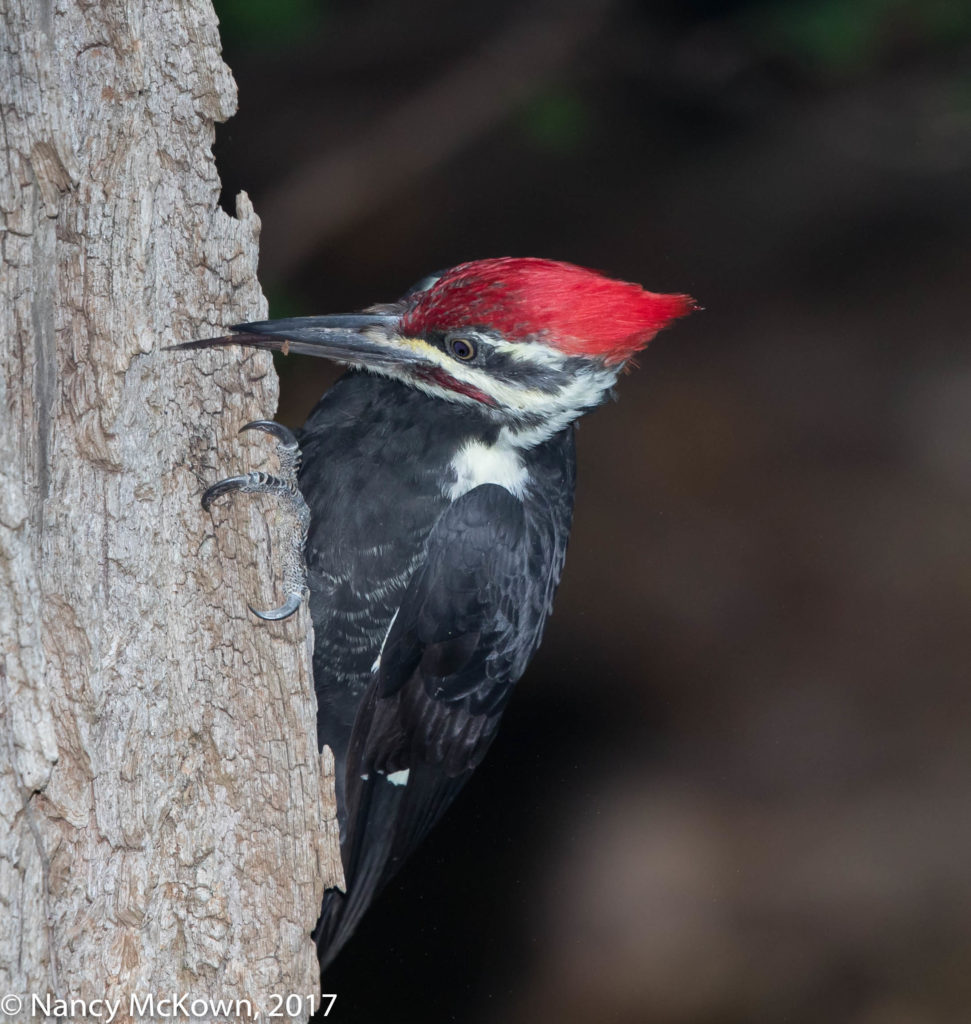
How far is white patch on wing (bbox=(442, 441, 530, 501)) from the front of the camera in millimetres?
1915

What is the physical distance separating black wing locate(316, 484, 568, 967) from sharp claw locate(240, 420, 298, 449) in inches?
12.8

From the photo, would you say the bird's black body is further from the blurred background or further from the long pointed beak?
the blurred background

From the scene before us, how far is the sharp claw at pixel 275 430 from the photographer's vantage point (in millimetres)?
1616

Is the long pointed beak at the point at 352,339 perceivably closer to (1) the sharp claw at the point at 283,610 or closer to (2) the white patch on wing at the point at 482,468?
(2) the white patch on wing at the point at 482,468

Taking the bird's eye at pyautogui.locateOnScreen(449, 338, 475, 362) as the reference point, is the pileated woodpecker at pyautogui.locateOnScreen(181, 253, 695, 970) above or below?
below

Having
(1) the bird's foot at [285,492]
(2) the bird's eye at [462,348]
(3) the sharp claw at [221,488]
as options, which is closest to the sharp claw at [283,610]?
(1) the bird's foot at [285,492]

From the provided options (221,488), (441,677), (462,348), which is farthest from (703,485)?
(221,488)

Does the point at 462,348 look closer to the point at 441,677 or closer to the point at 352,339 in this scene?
the point at 352,339

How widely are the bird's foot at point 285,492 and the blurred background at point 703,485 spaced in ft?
5.26

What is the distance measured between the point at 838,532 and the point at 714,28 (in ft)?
5.63

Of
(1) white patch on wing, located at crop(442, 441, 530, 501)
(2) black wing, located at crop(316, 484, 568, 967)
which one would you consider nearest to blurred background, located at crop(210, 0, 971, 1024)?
(2) black wing, located at crop(316, 484, 568, 967)

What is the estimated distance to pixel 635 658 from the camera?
3725 mm

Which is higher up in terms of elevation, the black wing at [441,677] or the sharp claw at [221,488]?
the sharp claw at [221,488]

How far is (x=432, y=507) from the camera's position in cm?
192
